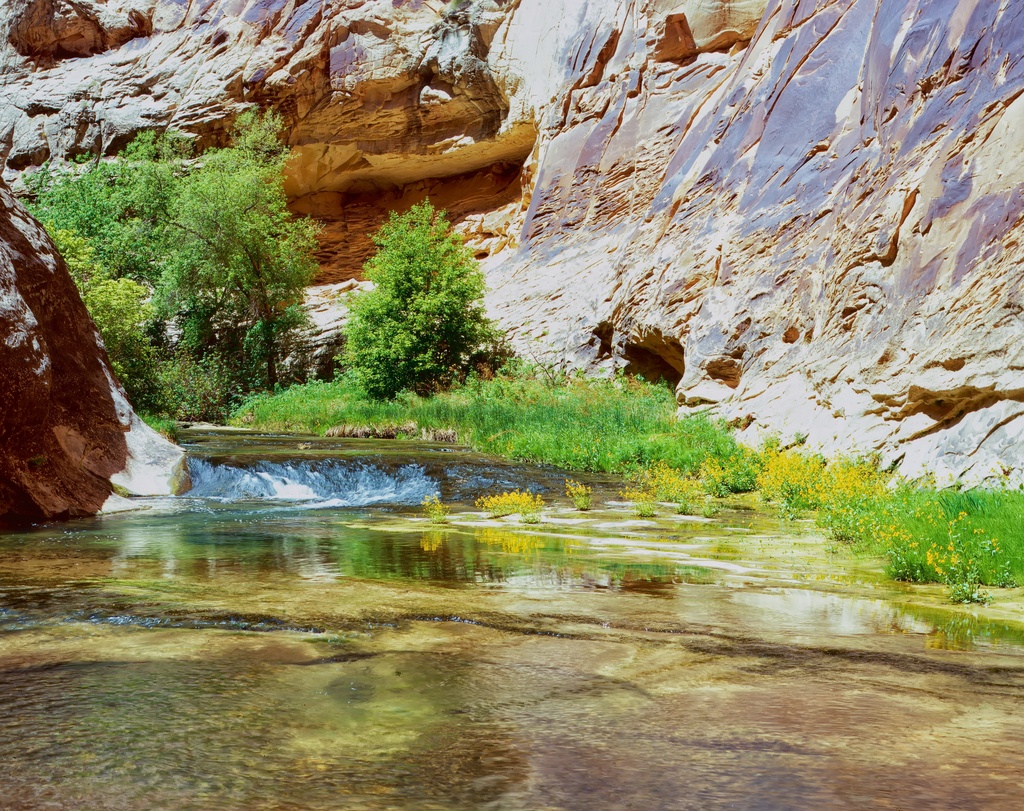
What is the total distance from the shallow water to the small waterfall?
17.8 ft

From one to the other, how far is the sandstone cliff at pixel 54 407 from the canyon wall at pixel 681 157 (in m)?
9.05

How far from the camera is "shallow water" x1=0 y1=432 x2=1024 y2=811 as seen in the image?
87.0 inches

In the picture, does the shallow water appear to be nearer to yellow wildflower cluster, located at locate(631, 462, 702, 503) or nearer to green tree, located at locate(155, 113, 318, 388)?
yellow wildflower cluster, located at locate(631, 462, 702, 503)

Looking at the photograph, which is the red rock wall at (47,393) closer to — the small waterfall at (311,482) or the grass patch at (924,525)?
the small waterfall at (311,482)

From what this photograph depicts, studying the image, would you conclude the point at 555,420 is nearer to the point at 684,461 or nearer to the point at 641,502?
the point at 684,461

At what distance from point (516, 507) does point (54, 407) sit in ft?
17.5

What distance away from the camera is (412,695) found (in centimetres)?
296

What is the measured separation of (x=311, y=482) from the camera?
12.5 meters

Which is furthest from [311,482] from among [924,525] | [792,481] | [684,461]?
[924,525]

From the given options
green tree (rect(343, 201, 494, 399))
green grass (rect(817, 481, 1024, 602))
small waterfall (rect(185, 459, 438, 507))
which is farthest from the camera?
green tree (rect(343, 201, 494, 399))

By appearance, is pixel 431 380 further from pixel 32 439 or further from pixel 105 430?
pixel 32 439

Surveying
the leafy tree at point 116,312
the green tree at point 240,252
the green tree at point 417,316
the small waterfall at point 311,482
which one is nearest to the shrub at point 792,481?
the small waterfall at point 311,482

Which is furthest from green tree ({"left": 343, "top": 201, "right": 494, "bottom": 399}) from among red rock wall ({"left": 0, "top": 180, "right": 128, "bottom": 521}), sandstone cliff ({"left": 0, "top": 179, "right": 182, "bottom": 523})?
red rock wall ({"left": 0, "top": 180, "right": 128, "bottom": 521})

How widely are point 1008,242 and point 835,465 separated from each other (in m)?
3.05
